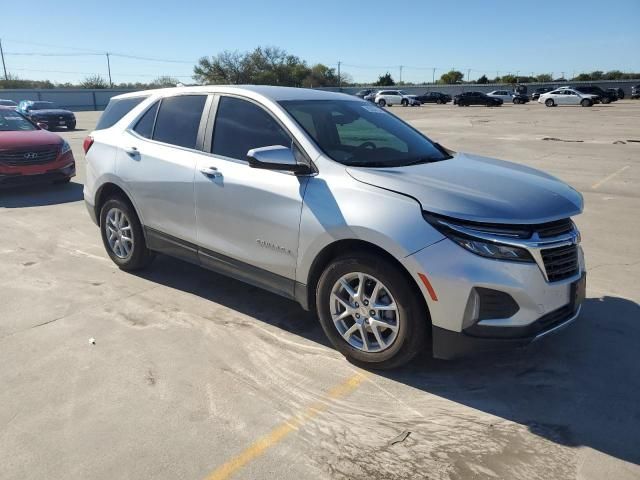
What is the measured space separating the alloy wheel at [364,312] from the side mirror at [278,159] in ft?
2.63

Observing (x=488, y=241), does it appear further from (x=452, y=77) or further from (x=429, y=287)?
(x=452, y=77)

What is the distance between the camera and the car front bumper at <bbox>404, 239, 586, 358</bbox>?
2.93 metres

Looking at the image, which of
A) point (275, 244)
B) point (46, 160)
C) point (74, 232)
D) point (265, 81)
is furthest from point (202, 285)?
point (265, 81)

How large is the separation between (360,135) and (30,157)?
7.50 metres

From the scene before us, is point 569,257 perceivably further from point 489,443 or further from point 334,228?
point 334,228

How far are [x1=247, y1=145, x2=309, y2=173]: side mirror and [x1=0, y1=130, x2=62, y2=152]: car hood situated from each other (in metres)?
7.49

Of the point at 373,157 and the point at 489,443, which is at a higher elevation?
the point at 373,157

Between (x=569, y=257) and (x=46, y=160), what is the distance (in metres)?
9.17

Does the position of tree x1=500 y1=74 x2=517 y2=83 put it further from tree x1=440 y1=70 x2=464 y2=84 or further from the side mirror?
the side mirror

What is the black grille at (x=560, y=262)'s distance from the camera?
121 inches

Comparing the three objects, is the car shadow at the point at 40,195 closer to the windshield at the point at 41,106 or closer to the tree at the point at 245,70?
the windshield at the point at 41,106

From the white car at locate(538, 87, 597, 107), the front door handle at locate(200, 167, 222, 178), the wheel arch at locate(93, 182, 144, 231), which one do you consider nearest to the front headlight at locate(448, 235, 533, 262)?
the front door handle at locate(200, 167, 222, 178)

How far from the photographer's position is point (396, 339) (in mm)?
3260

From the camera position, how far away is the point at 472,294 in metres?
2.95
